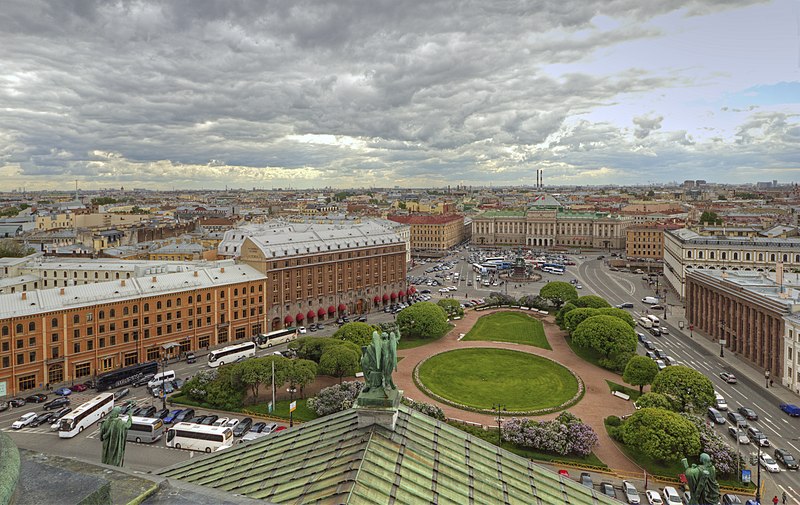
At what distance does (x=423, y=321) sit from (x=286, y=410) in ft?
104

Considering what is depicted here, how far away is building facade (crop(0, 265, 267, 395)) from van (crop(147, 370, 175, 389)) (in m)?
8.51

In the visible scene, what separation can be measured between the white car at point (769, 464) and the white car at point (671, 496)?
10065 millimetres

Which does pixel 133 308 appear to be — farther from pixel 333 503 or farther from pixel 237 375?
pixel 333 503

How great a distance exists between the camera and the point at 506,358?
80.6 metres

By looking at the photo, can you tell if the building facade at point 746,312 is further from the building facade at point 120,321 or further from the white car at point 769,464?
the building facade at point 120,321

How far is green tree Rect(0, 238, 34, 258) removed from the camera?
129375 mm

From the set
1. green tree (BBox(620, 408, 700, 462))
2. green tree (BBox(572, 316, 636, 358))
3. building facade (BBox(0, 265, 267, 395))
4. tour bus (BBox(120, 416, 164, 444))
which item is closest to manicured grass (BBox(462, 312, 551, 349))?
green tree (BBox(572, 316, 636, 358))

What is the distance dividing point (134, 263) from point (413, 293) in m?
58.1

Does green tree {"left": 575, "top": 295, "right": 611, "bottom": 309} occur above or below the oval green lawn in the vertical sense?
above

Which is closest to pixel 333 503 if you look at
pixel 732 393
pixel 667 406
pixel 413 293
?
pixel 667 406

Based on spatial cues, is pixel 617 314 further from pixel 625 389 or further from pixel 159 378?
pixel 159 378

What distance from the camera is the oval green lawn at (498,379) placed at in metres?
64.9

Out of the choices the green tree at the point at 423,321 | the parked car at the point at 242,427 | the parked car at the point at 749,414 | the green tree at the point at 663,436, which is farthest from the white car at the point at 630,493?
the green tree at the point at 423,321

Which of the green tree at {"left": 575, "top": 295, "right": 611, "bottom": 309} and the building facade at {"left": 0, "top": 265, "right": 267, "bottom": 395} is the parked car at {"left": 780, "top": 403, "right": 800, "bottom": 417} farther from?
the building facade at {"left": 0, "top": 265, "right": 267, "bottom": 395}
